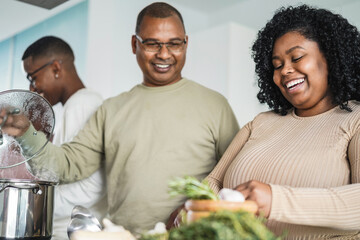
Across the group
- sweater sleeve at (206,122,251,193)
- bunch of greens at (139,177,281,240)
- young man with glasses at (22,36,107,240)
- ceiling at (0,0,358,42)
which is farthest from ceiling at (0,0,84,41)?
bunch of greens at (139,177,281,240)

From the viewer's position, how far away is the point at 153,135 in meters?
1.72

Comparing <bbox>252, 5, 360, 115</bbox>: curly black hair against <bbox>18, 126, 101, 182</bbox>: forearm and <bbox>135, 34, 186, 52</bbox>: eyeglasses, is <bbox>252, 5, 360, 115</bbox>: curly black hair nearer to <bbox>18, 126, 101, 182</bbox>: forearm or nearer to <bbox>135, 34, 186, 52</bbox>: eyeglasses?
<bbox>135, 34, 186, 52</bbox>: eyeglasses

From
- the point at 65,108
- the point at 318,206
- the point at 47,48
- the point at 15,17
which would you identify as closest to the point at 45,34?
the point at 15,17

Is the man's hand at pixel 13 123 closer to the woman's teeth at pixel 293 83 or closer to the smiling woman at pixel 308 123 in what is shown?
the smiling woman at pixel 308 123

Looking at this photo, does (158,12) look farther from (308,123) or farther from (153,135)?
(308,123)

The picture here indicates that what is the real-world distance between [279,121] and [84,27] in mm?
2673

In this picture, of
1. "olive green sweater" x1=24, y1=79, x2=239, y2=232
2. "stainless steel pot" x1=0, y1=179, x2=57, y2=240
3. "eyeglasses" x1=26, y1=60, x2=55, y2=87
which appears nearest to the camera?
"stainless steel pot" x1=0, y1=179, x2=57, y2=240

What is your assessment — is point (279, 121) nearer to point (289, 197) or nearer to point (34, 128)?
point (289, 197)

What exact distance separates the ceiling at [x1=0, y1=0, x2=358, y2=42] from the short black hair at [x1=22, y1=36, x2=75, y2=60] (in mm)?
279

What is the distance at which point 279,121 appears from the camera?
1.44m

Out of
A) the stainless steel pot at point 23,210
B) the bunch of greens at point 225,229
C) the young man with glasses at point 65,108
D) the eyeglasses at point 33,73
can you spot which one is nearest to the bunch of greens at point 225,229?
the bunch of greens at point 225,229

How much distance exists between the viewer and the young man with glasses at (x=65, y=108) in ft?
6.57

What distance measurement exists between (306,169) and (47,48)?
7.49 ft

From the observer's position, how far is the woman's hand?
838 mm
